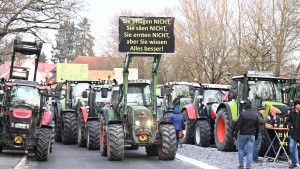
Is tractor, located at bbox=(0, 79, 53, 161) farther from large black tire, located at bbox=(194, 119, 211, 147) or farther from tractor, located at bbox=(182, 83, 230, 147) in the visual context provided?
tractor, located at bbox=(182, 83, 230, 147)

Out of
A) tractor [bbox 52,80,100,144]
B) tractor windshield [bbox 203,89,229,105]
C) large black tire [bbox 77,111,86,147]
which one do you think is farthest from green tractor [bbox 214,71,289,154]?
tractor [bbox 52,80,100,144]

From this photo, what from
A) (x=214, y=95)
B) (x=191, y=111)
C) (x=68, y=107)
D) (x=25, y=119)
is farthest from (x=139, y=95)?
(x=68, y=107)

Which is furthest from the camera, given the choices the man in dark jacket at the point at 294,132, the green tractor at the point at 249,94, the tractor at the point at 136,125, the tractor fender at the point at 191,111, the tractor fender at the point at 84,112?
the tractor fender at the point at 191,111

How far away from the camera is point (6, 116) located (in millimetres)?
15695

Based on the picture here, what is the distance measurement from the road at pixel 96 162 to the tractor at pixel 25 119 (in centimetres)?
55

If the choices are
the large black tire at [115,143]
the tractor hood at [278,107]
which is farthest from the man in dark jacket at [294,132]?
the large black tire at [115,143]

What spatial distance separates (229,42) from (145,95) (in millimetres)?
22804

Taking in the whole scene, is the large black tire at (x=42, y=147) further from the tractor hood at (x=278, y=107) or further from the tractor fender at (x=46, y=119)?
the tractor hood at (x=278, y=107)

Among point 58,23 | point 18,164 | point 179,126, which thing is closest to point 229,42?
point 58,23

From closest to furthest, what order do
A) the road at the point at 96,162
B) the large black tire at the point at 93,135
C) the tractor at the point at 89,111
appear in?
1. the road at the point at 96,162
2. the large black tire at the point at 93,135
3. the tractor at the point at 89,111

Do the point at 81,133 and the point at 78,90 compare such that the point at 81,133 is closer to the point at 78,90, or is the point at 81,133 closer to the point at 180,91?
the point at 78,90

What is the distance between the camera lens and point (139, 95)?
16.2 metres

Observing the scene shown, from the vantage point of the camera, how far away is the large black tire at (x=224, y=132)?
16906 millimetres

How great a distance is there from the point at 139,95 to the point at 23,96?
12.3 feet
